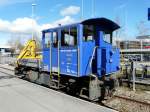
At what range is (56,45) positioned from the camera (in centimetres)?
1327

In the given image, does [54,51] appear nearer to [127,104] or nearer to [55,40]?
[55,40]

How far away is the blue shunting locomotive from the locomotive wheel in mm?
2768

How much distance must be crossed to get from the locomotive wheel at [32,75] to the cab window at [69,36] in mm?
4300

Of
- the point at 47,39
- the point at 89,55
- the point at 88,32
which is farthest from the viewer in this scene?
the point at 47,39

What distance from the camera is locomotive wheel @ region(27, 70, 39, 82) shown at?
53.5 feet

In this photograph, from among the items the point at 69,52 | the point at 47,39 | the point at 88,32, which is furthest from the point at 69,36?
the point at 47,39

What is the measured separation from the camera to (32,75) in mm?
16984

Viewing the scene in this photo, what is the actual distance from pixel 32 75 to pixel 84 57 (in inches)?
257

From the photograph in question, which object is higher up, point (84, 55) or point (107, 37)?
point (107, 37)

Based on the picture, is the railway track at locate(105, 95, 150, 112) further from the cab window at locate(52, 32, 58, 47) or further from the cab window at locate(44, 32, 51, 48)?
the cab window at locate(44, 32, 51, 48)

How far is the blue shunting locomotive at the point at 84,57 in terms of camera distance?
11.3m

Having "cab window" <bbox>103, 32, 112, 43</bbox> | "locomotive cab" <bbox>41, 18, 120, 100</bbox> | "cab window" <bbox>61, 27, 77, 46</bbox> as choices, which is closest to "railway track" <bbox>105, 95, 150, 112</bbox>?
"locomotive cab" <bbox>41, 18, 120, 100</bbox>

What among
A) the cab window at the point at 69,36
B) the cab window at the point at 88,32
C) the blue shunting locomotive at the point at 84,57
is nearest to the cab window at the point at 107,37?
the blue shunting locomotive at the point at 84,57

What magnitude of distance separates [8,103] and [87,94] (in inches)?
135
